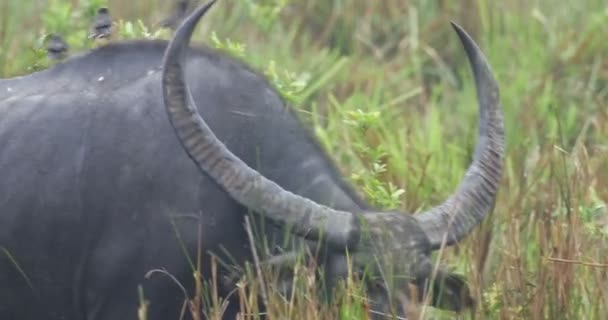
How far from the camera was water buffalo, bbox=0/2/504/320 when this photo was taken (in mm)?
4660

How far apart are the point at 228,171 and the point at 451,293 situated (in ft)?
2.68

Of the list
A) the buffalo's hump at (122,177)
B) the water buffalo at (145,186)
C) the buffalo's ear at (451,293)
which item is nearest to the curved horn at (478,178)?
the water buffalo at (145,186)

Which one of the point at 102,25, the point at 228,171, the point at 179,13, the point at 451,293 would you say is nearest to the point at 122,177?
the point at 228,171

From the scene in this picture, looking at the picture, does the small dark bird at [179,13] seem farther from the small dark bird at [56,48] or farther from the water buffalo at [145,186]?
the water buffalo at [145,186]

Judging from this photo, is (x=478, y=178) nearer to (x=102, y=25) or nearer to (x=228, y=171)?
(x=228, y=171)

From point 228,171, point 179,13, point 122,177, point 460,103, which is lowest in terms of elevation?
Result: point 122,177

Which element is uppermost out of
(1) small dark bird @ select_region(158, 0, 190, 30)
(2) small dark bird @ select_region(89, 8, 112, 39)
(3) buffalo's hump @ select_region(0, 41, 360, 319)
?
(1) small dark bird @ select_region(158, 0, 190, 30)

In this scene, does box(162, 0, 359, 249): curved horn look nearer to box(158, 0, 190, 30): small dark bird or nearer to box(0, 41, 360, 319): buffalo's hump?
box(0, 41, 360, 319): buffalo's hump

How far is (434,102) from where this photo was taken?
7.64 meters

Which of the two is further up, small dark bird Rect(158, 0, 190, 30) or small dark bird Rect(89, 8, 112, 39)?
small dark bird Rect(158, 0, 190, 30)

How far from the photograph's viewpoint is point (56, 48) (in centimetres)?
546

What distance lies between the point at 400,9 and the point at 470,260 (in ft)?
13.5

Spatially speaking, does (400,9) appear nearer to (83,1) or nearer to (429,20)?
(429,20)

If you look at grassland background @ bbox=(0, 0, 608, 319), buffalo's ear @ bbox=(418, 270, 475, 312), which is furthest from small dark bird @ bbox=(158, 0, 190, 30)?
buffalo's ear @ bbox=(418, 270, 475, 312)
